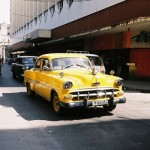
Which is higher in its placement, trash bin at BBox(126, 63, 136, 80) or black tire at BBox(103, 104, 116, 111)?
trash bin at BBox(126, 63, 136, 80)

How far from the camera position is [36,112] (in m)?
9.77

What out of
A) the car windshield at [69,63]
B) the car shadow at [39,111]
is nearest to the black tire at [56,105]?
the car shadow at [39,111]

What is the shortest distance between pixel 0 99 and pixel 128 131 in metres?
6.40

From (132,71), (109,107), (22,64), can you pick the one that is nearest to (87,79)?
(109,107)

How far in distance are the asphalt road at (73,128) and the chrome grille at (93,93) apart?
0.56 m

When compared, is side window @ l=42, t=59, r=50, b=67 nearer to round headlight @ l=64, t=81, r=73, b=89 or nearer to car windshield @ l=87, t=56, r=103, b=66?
round headlight @ l=64, t=81, r=73, b=89

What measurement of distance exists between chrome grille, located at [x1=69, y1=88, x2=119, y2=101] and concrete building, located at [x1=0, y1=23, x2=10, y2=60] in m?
97.9

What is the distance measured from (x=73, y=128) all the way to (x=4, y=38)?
112m

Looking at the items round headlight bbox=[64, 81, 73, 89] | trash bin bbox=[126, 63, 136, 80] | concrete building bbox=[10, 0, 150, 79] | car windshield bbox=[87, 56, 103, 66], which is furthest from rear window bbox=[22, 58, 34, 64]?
round headlight bbox=[64, 81, 73, 89]

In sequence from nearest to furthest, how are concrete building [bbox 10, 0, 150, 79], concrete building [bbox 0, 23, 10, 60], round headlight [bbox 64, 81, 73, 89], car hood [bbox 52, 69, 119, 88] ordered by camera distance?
round headlight [bbox 64, 81, 73, 89] → car hood [bbox 52, 69, 119, 88] → concrete building [bbox 10, 0, 150, 79] → concrete building [bbox 0, 23, 10, 60]

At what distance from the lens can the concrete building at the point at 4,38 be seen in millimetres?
108469

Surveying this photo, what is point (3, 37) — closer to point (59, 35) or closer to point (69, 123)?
point (59, 35)

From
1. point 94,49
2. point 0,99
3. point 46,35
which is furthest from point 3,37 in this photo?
point 0,99

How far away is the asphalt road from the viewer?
6449mm
